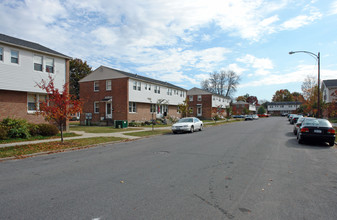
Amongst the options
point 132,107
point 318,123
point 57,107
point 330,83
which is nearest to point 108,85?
point 132,107

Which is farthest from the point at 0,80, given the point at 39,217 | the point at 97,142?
the point at 39,217

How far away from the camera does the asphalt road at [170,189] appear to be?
372cm

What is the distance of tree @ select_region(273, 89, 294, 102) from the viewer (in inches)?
4613

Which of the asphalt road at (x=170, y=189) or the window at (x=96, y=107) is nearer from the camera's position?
the asphalt road at (x=170, y=189)

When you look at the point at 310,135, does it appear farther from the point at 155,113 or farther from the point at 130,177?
the point at 155,113

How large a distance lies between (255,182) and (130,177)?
318cm

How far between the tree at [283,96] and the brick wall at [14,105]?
409ft

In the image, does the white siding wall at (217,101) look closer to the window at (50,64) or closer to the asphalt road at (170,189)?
the window at (50,64)

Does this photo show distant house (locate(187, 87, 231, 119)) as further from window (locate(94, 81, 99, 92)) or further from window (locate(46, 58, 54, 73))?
window (locate(46, 58, 54, 73))

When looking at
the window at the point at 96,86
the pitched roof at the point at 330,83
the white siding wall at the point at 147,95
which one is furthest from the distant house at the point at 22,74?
the pitched roof at the point at 330,83

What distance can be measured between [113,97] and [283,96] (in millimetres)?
116109

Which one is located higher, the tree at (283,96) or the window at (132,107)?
the tree at (283,96)

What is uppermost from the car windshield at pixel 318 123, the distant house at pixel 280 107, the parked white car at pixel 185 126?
the distant house at pixel 280 107

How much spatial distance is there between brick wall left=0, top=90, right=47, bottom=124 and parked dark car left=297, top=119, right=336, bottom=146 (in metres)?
17.4
